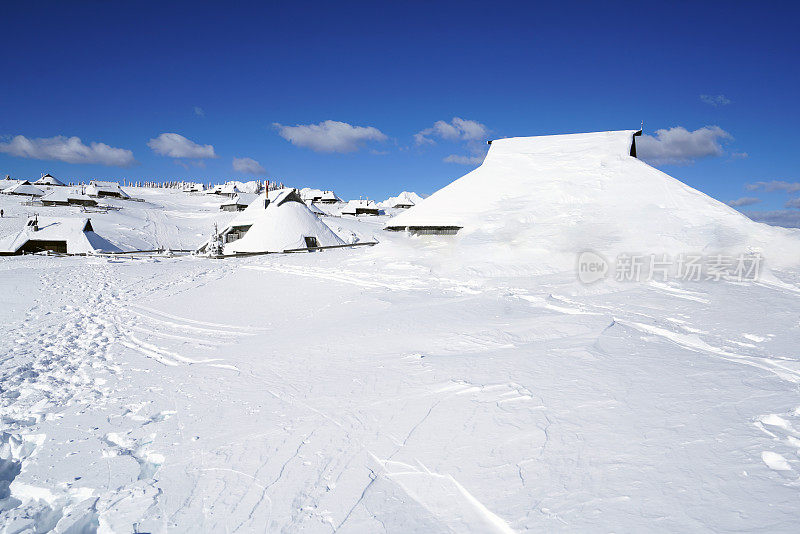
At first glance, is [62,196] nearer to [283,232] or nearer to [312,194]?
[312,194]

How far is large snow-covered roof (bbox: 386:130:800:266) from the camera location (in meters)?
13.3

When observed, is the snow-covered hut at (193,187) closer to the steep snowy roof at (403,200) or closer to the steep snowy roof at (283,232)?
the steep snowy roof at (403,200)

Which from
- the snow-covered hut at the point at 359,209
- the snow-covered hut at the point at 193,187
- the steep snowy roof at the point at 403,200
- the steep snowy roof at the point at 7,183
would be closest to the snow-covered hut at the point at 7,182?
the steep snowy roof at the point at 7,183

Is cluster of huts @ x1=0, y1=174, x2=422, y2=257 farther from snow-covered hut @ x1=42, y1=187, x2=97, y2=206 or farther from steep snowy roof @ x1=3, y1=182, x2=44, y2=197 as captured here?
steep snowy roof @ x1=3, y1=182, x2=44, y2=197

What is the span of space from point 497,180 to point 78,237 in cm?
3222

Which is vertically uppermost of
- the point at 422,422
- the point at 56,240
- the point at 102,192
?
the point at 102,192

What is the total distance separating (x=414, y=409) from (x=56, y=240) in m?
38.1

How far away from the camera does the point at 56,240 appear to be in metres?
31.5

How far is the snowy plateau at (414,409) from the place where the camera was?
301 cm

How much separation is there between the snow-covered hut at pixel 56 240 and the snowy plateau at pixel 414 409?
23.5 metres

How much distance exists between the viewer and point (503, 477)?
322 centimetres

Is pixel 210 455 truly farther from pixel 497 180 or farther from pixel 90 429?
pixel 497 180

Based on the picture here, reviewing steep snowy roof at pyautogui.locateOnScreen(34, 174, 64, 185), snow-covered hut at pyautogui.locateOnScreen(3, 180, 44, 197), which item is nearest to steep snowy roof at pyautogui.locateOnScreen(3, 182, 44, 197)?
snow-covered hut at pyautogui.locateOnScreen(3, 180, 44, 197)

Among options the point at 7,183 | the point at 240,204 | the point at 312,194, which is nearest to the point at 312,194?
the point at 312,194
